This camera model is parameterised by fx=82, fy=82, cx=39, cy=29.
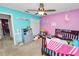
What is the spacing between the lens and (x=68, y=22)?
15.2 ft

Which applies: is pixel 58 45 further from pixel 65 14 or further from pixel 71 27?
pixel 65 14

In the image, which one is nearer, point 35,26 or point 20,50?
point 20,50

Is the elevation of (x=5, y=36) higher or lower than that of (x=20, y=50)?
higher

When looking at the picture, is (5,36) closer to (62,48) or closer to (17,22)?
(17,22)

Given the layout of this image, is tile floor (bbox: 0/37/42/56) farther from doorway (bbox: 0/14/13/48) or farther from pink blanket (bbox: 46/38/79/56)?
pink blanket (bbox: 46/38/79/56)

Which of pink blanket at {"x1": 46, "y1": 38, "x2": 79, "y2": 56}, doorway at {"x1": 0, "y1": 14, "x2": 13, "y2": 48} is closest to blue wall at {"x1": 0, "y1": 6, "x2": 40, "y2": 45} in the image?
doorway at {"x1": 0, "y1": 14, "x2": 13, "y2": 48}

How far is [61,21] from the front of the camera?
510cm

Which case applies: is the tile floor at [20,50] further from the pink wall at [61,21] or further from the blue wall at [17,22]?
the pink wall at [61,21]

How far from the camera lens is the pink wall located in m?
4.26

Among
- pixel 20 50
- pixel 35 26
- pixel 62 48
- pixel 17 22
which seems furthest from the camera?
pixel 35 26

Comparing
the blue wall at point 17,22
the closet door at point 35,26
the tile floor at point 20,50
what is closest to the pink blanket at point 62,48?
the tile floor at point 20,50

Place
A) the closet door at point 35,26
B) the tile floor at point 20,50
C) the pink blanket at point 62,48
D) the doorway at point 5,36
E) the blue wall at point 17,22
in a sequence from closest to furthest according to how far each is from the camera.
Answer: the pink blanket at point 62,48
the tile floor at point 20,50
the blue wall at point 17,22
the doorway at point 5,36
the closet door at point 35,26

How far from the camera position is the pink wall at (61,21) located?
4258 mm

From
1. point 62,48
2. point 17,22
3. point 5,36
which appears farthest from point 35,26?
point 62,48
